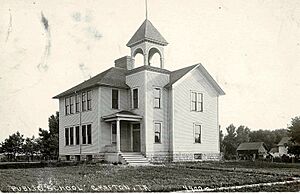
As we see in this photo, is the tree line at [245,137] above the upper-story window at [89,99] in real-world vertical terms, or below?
below

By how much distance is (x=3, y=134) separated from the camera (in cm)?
1274

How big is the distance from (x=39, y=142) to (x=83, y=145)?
17.7 metres

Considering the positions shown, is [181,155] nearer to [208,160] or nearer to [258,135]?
[208,160]

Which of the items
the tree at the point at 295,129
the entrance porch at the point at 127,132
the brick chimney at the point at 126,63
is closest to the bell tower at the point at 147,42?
the brick chimney at the point at 126,63

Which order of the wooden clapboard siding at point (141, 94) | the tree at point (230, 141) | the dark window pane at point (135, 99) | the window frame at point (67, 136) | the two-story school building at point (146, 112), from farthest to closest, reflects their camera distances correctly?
the tree at point (230, 141) → the window frame at point (67, 136) → the dark window pane at point (135, 99) → the two-story school building at point (146, 112) → the wooden clapboard siding at point (141, 94)

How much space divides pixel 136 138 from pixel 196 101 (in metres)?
4.76

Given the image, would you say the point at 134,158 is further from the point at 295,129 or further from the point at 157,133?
the point at 295,129

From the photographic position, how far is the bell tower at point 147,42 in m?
25.5

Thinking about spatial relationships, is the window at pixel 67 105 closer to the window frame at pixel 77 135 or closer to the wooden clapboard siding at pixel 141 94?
the window frame at pixel 77 135

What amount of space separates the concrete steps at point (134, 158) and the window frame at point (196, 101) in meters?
4.98

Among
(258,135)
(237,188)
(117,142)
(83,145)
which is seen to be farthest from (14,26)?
(258,135)

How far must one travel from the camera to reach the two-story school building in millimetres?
24734

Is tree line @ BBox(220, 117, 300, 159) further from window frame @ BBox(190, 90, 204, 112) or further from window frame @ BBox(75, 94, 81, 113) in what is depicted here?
window frame @ BBox(75, 94, 81, 113)

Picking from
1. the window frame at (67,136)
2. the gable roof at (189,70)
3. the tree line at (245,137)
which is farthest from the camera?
the tree line at (245,137)
